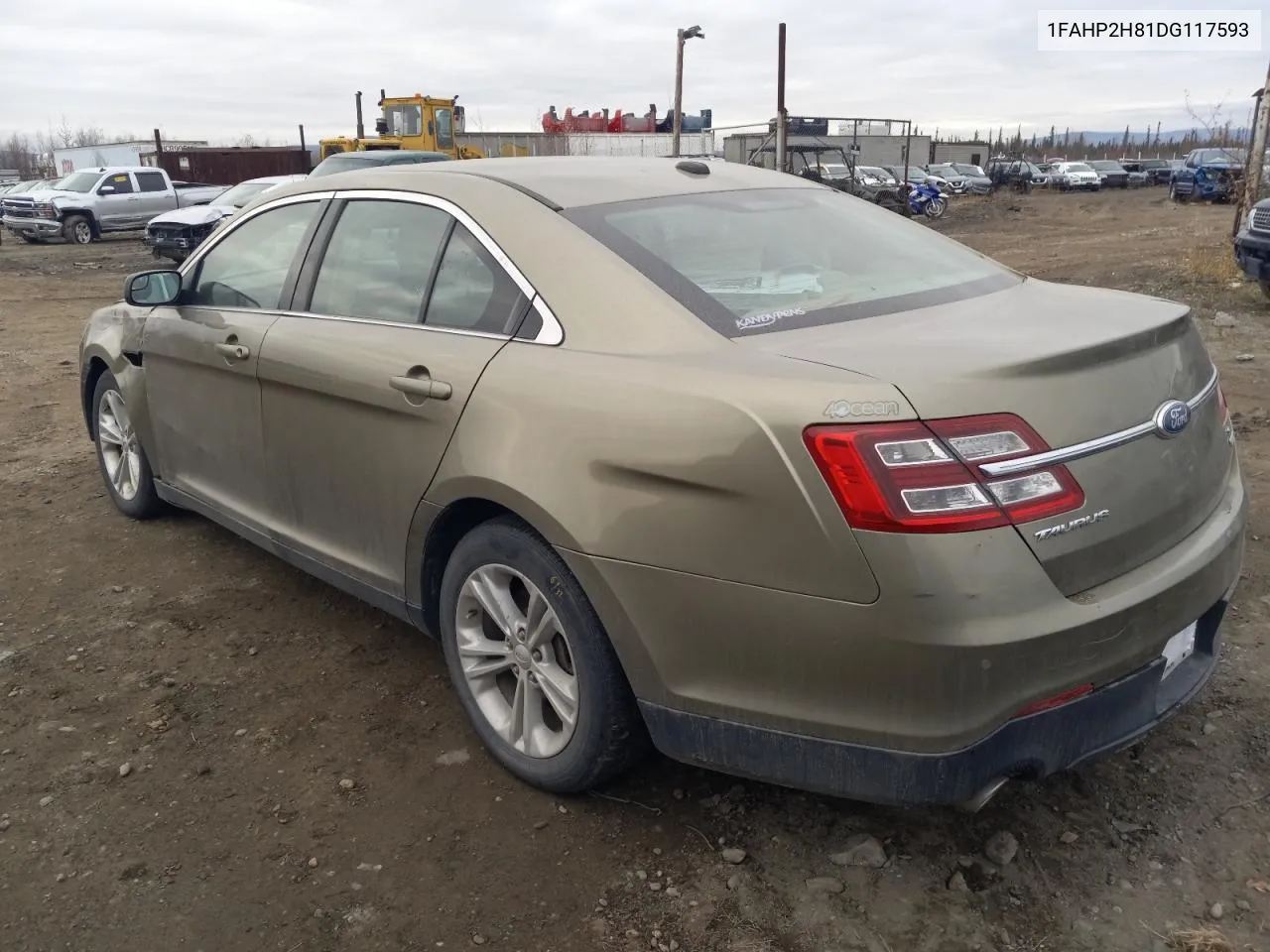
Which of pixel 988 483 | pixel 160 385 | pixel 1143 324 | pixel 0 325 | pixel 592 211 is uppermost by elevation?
pixel 592 211

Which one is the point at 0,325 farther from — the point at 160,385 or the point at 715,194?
the point at 715,194

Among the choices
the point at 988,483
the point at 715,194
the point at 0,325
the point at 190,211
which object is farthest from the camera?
the point at 190,211

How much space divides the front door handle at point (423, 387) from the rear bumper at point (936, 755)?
37.5 inches

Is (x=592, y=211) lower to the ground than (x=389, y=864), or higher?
higher

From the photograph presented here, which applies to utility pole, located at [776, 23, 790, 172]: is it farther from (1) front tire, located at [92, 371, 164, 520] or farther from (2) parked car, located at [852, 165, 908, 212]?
(1) front tire, located at [92, 371, 164, 520]

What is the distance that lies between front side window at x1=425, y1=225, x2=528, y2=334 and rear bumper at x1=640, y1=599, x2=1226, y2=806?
1.06m

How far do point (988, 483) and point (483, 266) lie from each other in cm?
147

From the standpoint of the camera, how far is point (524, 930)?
2242mm

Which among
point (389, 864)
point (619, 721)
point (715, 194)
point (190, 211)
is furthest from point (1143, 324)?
point (190, 211)

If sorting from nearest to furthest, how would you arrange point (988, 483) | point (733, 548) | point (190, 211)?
point (988, 483)
point (733, 548)
point (190, 211)

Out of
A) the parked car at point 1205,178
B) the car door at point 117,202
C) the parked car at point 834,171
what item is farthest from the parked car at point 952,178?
the car door at point 117,202

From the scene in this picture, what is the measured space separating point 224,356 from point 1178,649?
301cm

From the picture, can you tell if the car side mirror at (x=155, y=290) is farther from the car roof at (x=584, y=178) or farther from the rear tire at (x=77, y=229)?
the rear tire at (x=77, y=229)

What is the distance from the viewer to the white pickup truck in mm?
23062
